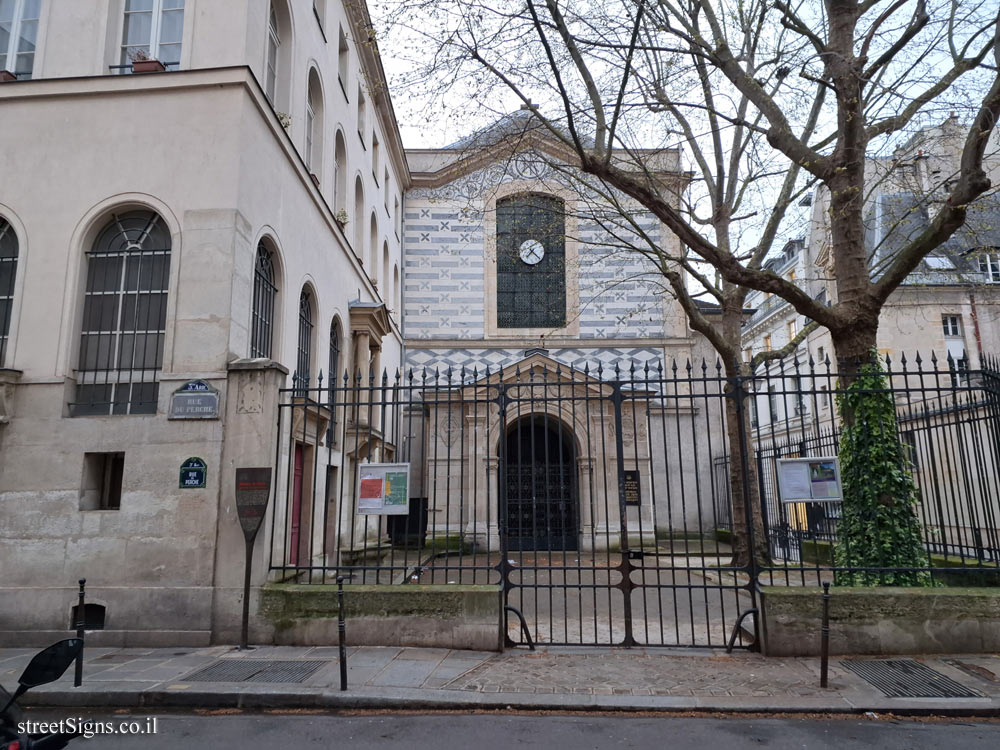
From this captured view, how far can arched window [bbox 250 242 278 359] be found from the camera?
35.5 ft

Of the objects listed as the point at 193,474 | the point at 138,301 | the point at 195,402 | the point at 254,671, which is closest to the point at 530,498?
the point at 193,474

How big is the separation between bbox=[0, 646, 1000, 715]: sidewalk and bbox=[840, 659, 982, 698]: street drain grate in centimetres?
9

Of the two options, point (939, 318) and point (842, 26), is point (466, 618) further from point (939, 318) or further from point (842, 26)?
point (939, 318)

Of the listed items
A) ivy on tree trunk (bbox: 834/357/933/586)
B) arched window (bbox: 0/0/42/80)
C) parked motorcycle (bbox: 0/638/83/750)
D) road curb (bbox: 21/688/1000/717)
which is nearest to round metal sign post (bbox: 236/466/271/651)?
road curb (bbox: 21/688/1000/717)

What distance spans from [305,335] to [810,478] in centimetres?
945

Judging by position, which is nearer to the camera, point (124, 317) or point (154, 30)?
point (124, 317)

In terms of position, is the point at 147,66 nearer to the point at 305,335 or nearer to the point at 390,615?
the point at 305,335

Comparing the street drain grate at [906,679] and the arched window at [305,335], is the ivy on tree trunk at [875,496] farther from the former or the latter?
the arched window at [305,335]

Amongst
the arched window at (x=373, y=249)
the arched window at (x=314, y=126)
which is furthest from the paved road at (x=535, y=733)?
the arched window at (x=373, y=249)

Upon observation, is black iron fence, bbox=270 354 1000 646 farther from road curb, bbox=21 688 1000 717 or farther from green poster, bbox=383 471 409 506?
road curb, bbox=21 688 1000 717

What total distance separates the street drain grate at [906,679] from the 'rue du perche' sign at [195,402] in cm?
801

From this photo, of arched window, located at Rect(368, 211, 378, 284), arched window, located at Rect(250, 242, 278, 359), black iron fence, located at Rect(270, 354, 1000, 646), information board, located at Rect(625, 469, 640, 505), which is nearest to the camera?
black iron fence, located at Rect(270, 354, 1000, 646)

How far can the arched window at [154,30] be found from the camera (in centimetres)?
1050

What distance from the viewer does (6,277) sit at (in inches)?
388
